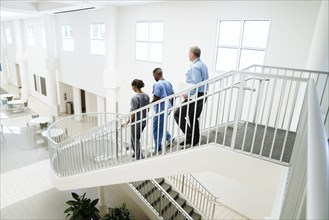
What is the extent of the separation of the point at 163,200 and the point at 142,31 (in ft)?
18.4

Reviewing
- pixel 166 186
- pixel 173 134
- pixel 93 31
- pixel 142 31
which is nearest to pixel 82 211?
pixel 166 186

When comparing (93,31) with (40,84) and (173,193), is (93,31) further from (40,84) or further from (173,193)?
(40,84)

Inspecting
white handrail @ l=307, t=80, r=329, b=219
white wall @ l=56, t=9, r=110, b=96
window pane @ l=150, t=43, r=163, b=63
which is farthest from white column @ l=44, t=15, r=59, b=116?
white handrail @ l=307, t=80, r=329, b=219

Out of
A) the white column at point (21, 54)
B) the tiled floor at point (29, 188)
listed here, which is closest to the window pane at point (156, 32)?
the tiled floor at point (29, 188)

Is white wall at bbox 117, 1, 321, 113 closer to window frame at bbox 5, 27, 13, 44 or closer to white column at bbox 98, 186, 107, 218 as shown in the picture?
white column at bbox 98, 186, 107, 218

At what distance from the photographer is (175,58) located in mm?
6945

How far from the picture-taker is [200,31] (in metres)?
6.20

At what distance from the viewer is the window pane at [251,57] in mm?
5355

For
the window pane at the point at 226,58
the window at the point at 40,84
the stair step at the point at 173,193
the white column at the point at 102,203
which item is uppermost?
the window pane at the point at 226,58

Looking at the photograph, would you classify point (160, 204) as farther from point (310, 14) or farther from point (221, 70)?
point (310, 14)

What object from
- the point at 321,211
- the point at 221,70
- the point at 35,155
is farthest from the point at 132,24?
the point at 321,211

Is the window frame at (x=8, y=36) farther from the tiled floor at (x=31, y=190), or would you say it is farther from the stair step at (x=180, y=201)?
the stair step at (x=180, y=201)

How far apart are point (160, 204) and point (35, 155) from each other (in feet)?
21.1

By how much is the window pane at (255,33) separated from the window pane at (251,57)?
0.15 metres
